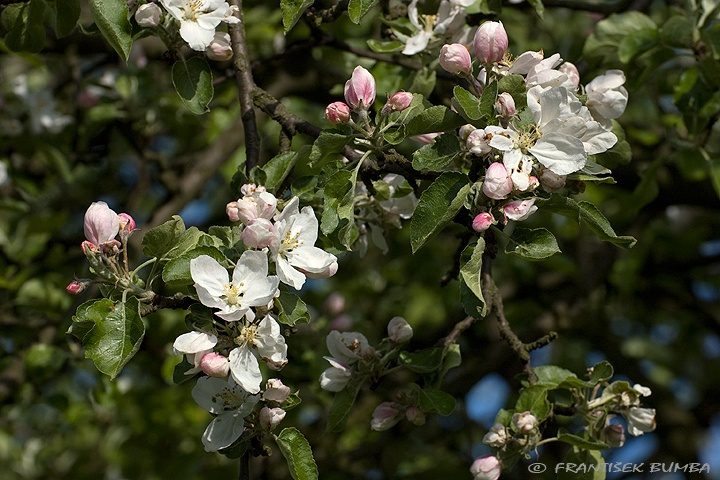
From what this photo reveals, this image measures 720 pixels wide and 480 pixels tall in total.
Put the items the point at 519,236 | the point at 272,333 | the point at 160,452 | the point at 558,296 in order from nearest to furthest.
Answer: the point at 272,333 < the point at 519,236 < the point at 558,296 < the point at 160,452

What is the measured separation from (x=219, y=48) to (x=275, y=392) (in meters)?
0.68

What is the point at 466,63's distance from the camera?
146cm

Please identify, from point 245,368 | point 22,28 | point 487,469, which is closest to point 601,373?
point 487,469

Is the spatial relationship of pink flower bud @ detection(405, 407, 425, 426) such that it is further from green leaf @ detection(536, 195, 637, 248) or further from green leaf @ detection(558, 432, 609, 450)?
green leaf @ detection(536, 195, 637, 248)

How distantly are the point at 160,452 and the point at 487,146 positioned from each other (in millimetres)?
3120

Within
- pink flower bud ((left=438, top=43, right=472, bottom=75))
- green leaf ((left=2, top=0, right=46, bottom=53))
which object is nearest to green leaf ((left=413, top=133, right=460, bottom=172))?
pink flower bud ((left=438, top=43, right=472, bottom=75))

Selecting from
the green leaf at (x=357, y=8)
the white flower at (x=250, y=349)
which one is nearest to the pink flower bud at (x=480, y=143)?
the green leaf at (x=357, y=8)

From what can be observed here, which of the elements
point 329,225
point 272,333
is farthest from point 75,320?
point 329,225

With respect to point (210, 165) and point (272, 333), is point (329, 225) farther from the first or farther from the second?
point (210, 165)

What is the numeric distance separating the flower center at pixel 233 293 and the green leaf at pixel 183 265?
71mm

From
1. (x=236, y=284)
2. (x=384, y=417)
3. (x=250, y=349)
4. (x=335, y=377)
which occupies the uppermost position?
(x=236, y=284)

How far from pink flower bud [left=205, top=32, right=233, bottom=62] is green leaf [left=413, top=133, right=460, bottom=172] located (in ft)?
1.63

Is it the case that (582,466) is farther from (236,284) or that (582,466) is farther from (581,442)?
(236,284)

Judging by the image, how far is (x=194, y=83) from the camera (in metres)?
1.65
